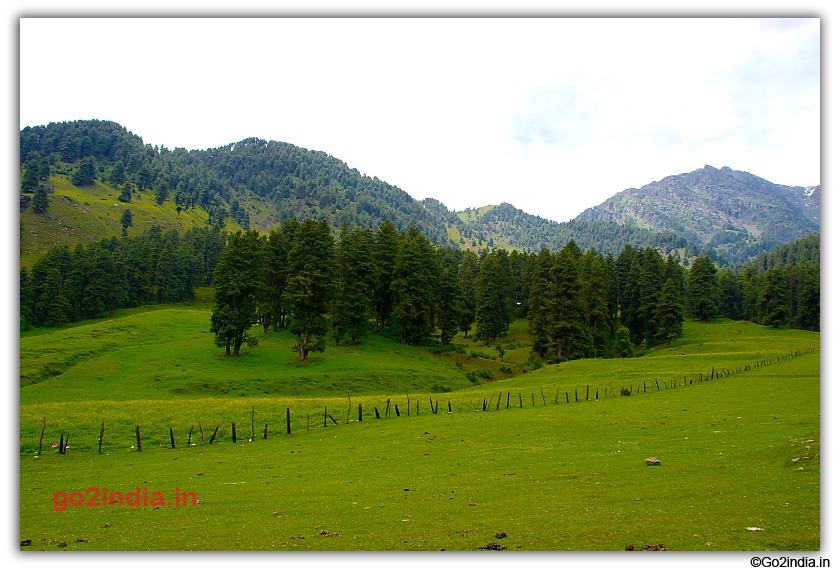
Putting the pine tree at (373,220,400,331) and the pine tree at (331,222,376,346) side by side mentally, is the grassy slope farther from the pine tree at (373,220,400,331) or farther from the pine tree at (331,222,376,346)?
the pine tree at (373,220,400,331)

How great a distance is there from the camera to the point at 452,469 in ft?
54.6

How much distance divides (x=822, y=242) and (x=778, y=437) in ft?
25.0

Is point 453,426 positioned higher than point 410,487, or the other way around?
point 410,487

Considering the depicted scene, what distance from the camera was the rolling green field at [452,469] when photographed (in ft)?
34.3

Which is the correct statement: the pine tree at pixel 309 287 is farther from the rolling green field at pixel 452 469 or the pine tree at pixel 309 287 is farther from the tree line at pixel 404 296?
the rolling green field at pixel 452 469

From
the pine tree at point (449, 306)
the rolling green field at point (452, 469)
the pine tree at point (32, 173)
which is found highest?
the pine tree at point (32, 173)

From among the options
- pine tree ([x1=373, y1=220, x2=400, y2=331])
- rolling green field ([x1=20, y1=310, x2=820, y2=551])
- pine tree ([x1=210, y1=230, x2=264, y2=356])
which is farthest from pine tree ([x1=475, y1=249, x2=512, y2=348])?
pine tree ([x1=210, y1=230, x2=264, y2=356])

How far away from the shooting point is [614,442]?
19.4 metres

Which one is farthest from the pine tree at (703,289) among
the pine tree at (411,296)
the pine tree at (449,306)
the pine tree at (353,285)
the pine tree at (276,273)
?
the pine tree at (276,273)

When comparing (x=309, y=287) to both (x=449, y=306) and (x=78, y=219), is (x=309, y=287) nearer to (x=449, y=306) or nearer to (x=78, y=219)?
(x=449, y=306)

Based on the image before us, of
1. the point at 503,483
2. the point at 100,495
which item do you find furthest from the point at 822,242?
the point at 100,495

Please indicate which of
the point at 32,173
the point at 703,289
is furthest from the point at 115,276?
the point at 703,289

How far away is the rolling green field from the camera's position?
1046cm

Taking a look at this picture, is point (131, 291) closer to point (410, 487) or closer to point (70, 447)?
point (70, 447)
